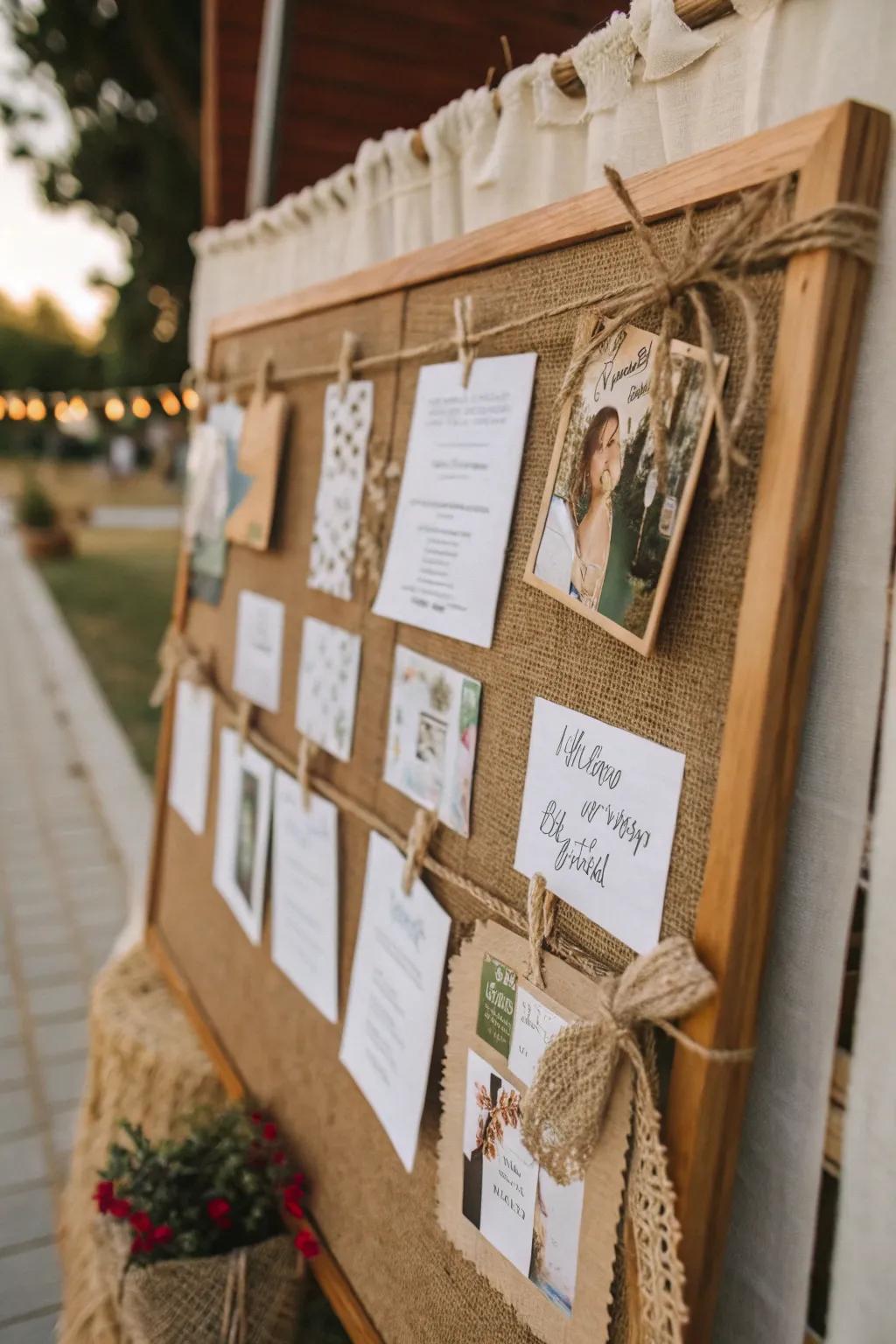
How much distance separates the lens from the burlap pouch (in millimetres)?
1083

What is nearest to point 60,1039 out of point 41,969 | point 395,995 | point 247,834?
point 41,969

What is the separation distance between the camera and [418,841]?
93 cm

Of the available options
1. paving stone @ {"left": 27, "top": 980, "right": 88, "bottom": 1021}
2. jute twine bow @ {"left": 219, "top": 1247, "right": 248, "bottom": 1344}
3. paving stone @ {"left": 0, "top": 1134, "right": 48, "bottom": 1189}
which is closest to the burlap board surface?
jute twine bow @ {"left": 219, "top": 1247, "right": 248, "bottom": 1344}

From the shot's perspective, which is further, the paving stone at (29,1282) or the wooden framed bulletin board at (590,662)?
the paving stone at (29,1282)

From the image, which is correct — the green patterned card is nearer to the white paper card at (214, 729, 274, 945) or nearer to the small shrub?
the white paper card at (214, 729, 274, 945)

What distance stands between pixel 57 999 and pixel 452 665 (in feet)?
7.84

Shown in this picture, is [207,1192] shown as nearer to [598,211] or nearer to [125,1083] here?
[125,1083]

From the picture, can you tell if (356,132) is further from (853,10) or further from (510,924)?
(510,924)

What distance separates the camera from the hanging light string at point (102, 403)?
12.3 ft

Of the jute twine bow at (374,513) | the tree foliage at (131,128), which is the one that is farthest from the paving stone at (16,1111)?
the tree foliage at (131,128)

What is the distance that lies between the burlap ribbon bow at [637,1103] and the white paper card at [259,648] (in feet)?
2.36

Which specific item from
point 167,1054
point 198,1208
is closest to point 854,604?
point 198,1208

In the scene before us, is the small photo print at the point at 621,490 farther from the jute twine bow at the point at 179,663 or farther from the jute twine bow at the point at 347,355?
the jute twine bow at the point at 179,663

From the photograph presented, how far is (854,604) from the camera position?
0.60 m
